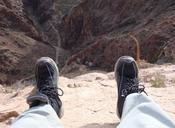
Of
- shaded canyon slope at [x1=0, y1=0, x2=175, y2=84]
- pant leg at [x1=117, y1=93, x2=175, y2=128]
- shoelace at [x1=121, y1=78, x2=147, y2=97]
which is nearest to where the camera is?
pant leg at [x1=117, y1=93, x2=175, y2=128]

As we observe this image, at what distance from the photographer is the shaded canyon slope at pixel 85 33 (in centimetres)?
1642

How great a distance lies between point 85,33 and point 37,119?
83.9 feet

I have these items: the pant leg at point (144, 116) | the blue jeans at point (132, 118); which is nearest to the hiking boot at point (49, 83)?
the blue jeans at point (132, 118)

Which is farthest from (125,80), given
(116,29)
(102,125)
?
(116,29)

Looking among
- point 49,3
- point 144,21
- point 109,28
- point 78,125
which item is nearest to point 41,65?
point 78,125

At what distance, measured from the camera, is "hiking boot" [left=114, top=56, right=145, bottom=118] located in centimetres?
342

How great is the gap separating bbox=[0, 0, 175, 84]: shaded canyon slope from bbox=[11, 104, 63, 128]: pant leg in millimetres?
9076

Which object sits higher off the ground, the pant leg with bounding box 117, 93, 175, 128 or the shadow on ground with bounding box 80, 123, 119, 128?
the pant leg with bounding box 117, 93, 175, 128

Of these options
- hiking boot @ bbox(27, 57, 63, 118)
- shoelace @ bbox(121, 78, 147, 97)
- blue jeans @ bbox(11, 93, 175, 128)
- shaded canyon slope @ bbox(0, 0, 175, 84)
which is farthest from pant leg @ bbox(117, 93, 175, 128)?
shaded canyon slope @ bbox(0, 0, 175, 84)

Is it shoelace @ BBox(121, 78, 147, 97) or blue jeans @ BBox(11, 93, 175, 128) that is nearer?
blue jeans @ BBox(11, 93, 175, 128)

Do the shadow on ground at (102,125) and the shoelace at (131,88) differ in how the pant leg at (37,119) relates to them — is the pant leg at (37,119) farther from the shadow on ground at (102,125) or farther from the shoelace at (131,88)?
the shadow on ground at (102,125)

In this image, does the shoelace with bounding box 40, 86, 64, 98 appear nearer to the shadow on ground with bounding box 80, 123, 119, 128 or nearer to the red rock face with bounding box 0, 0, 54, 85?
the shadow on ground with bounding box 80, 123, 119, 128

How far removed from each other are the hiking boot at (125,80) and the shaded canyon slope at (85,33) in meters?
7.72

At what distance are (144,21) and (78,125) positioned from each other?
1650cm
